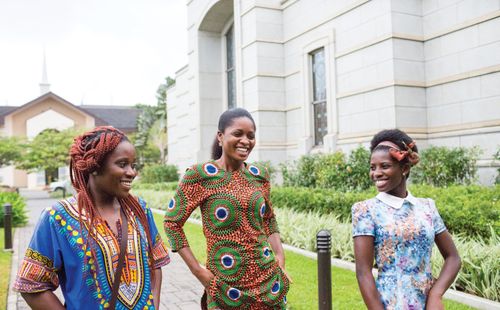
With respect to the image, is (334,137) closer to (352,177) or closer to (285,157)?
(352,177)

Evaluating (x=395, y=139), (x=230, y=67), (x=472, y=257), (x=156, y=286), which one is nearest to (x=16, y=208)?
(x=230, y=67)

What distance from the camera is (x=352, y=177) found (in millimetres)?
10539

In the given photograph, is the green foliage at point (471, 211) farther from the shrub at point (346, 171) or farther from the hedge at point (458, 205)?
the shrub at point (346, 171)

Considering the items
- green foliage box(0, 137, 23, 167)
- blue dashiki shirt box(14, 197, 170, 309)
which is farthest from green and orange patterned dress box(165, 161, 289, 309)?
green foliage box(0, 137, 23, 167)

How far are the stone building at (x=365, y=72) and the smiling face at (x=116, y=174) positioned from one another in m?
8.73

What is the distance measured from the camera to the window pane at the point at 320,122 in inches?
535

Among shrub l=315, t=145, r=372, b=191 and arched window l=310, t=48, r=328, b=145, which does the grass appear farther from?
arched window l=310, t=48, r=328, b=145

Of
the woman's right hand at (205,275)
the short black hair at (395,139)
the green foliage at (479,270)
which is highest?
the short black hair at (395,139)

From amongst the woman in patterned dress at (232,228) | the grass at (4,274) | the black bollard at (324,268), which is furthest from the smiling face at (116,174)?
the grass at (4,274)

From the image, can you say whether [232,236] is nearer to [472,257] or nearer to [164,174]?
[472,257]

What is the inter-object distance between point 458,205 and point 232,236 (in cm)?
491

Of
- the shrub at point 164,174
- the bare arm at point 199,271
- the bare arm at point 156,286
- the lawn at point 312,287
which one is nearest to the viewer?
the bare arm at point 156,286

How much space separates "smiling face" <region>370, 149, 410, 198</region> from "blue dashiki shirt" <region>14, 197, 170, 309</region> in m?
1.31

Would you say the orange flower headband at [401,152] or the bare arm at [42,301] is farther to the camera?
the orange flower headband at [401,152]
